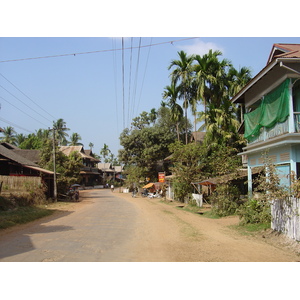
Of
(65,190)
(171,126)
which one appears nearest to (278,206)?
(65,190)

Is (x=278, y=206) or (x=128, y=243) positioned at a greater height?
(x=278, y=206)

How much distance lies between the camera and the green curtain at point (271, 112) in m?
13.0

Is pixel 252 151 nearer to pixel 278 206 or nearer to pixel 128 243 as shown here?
pixel 278 206

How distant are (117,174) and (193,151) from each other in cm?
8067

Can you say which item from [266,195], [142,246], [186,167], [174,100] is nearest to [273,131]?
[266,195]

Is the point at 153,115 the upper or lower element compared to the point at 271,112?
upper

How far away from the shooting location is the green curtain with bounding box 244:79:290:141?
1297 centimetres

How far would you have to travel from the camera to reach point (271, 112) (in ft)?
47.0

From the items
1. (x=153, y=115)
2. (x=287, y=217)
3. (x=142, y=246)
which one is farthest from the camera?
(x=153, y=115)

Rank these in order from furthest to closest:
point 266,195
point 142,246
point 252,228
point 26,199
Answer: point 26,199, point 252,228, point 266,195, point 142,246

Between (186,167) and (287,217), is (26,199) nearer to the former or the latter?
(186,167)

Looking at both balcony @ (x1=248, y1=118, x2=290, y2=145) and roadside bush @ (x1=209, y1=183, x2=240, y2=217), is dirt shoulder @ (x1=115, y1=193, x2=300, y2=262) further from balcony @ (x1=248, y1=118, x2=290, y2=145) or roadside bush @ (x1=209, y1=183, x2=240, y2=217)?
roadside bush @ (x1=209, y1=183, x2=240, y2=217)

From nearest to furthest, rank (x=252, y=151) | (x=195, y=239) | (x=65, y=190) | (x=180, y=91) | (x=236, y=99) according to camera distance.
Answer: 1. (x=195, y=239)
2. (x=252, y=151)
3. (x=236, y=99)
4. (x=65, y=190)
5. (x=180, y=91)

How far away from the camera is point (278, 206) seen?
10844mm
